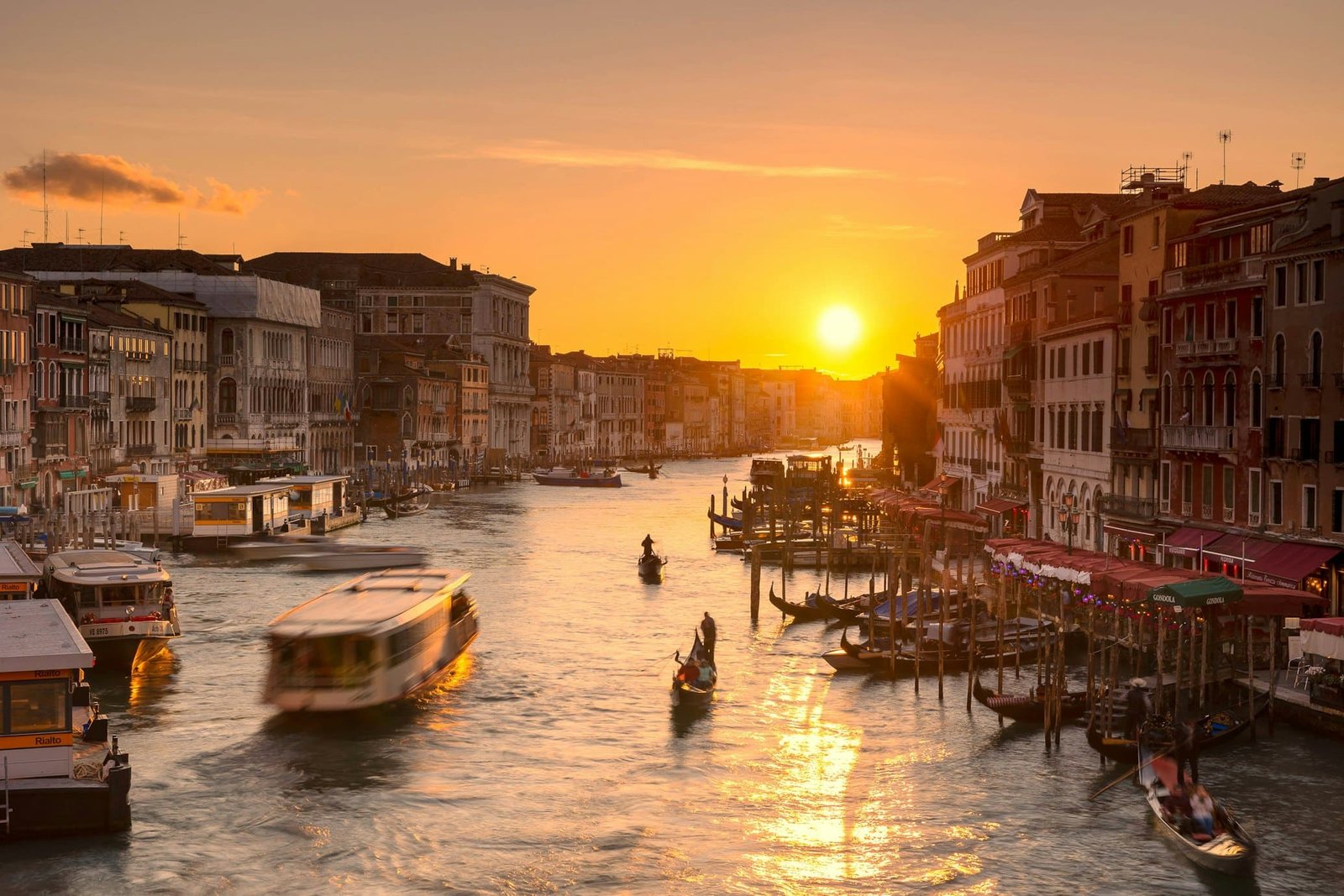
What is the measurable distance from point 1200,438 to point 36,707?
75.9 ft

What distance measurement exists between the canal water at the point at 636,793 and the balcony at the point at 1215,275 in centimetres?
969

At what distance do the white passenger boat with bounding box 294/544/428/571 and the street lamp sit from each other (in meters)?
17.7

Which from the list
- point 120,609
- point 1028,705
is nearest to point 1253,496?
point 1028,705

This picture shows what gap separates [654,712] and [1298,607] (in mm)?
9890

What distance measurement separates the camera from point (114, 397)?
2505 inches

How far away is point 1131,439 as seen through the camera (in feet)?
121

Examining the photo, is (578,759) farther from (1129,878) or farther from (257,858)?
(1129,878)

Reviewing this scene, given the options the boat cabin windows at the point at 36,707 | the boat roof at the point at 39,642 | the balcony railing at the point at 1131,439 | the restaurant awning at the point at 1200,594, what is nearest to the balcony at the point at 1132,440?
the balcony railing at the point at 1131,439

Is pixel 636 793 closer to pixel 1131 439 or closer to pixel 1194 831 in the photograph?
pixel 1194 831

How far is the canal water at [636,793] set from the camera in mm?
18094

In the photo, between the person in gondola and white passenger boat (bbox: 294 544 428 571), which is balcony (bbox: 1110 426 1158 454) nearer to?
the person in gondola

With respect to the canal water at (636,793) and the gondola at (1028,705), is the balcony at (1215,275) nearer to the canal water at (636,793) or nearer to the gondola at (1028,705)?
the canal water at (636,793)

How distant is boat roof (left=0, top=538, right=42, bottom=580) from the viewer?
91.9 ft

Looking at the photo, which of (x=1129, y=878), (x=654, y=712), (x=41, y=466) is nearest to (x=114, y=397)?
(x=41, y=466)
